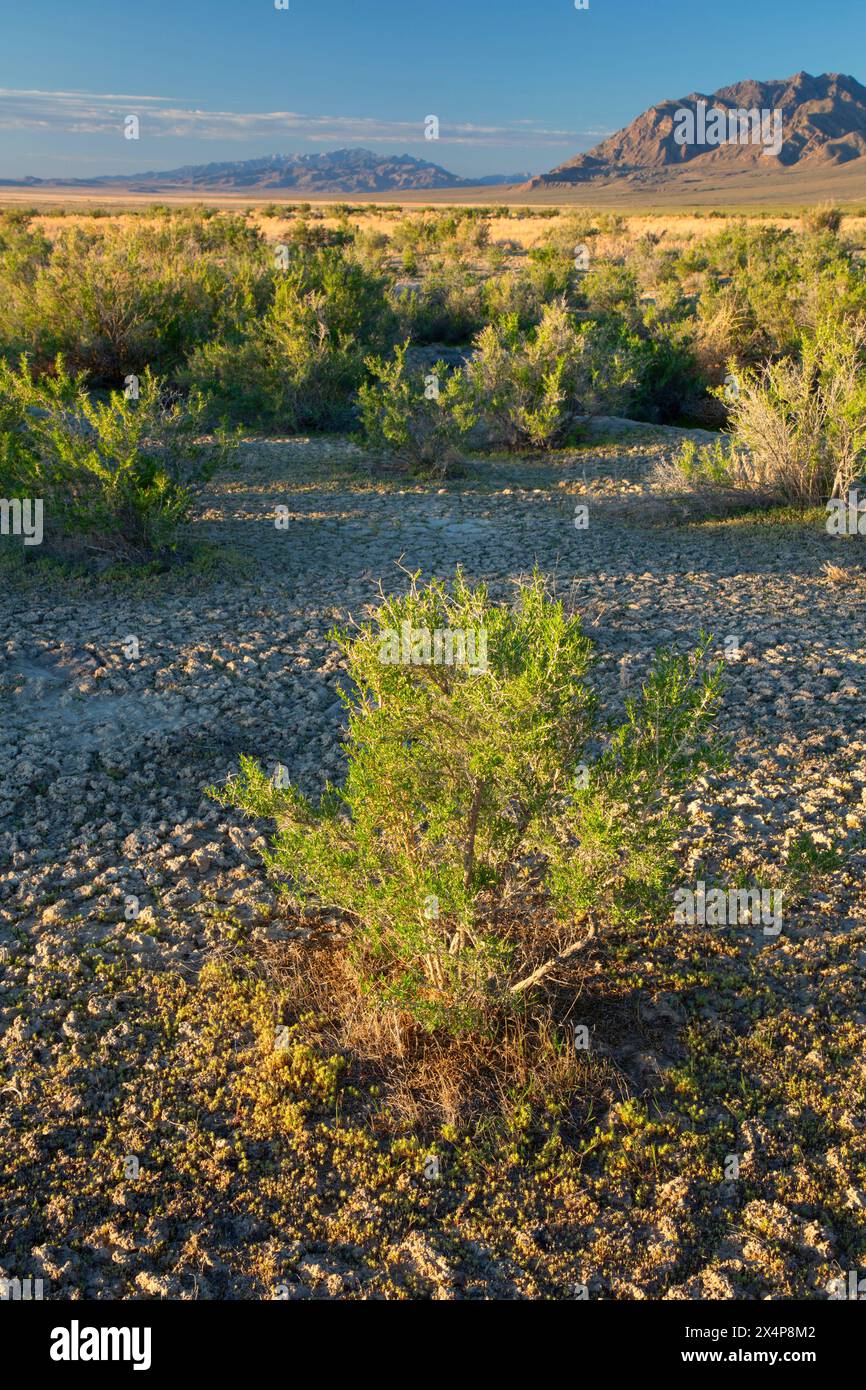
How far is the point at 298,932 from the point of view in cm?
393

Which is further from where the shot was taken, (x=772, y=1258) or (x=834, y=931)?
(x=834, y=931)

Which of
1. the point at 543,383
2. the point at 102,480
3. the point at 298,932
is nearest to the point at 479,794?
the point at 298,932

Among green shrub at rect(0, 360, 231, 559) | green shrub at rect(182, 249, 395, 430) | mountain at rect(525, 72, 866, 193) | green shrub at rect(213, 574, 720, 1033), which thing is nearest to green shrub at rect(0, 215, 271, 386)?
green shrub at rect(182, 249, 395, 430)

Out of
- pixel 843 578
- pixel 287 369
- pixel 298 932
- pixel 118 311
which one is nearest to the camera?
pixel 298 932

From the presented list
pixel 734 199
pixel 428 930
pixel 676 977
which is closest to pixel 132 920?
pixel 428 930

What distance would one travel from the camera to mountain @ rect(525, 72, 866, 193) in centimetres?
12888

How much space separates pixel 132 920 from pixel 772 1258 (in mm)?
2631

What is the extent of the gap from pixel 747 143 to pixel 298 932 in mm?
164941

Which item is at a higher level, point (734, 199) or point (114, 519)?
point (734, 199)

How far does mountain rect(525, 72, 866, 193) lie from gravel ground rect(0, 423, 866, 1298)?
4677 inches

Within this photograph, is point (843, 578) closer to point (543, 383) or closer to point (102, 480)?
point (543, 383)

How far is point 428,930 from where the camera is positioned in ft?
10.2

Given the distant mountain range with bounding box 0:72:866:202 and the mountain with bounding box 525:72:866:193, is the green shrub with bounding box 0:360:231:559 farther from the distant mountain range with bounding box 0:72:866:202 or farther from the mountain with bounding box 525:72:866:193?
the mountain with bounding box 525:72:866:193

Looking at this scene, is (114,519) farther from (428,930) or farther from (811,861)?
(811,861)
